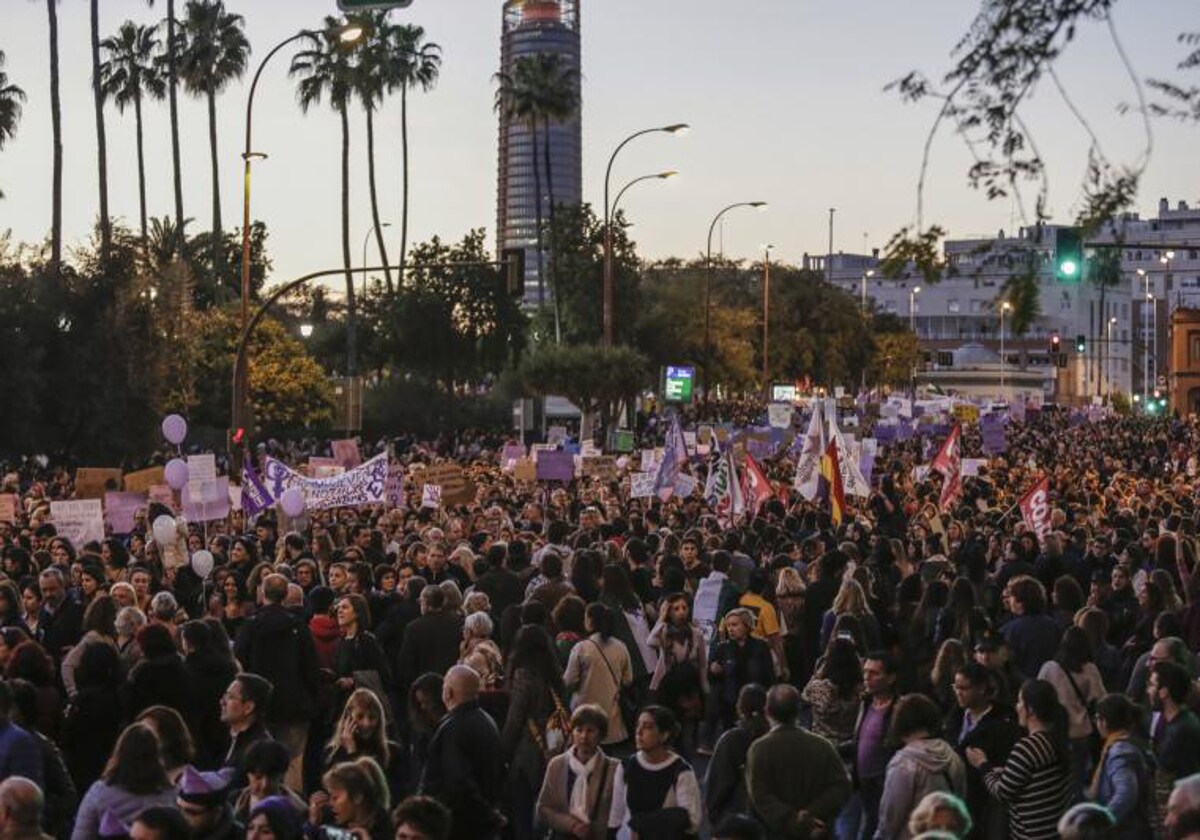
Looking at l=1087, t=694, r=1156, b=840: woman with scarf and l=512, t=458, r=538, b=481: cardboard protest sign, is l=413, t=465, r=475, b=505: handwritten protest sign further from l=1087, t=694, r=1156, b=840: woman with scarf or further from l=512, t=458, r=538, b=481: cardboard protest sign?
l=1087, t=694, r=1156, b=840: woman with scarf

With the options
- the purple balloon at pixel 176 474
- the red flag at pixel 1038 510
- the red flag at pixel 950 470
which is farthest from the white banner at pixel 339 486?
the red flag at pixel 950 470

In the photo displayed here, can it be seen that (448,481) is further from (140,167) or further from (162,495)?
(140,167)

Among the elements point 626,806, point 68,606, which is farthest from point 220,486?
point 626,806

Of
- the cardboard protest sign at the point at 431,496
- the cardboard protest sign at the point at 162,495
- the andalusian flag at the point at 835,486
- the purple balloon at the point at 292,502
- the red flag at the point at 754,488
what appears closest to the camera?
the purple balloon at the point at 292,502

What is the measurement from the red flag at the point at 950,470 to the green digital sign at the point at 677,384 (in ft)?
124

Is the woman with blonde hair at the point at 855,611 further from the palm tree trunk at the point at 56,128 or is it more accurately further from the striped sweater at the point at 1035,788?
the palm tree trunk at the point at 56,128

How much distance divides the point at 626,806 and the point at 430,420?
190ft

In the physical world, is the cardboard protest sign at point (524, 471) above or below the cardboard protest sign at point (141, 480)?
below

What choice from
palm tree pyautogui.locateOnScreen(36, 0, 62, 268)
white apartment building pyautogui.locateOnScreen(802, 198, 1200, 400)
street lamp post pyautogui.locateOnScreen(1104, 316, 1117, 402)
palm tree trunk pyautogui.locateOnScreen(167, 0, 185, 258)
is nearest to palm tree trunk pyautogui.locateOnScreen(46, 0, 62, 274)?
palm tree pyautogui.locateOnScreen(36, 0, 62, 268)

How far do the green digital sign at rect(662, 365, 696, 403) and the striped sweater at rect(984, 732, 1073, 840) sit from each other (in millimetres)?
58868

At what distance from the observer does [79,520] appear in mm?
18969

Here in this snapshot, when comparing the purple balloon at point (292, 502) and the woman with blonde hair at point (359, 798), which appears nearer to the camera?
the woman with blonde hair at point (359, 798)

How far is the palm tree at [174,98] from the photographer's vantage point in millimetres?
64375

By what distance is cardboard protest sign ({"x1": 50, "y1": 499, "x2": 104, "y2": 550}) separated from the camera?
18859mm
